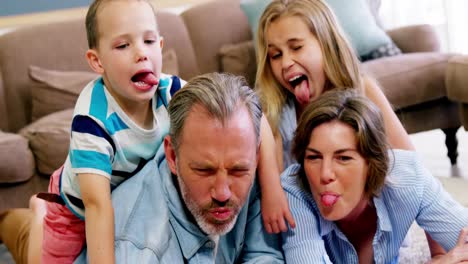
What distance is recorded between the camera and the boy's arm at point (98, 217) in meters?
1.62

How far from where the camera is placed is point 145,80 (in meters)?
1.75

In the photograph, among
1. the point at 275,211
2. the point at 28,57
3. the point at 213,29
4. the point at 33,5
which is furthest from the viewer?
the point at 33,5

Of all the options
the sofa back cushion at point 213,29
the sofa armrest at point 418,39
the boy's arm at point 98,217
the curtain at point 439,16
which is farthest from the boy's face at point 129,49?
the curtain at point 439,16

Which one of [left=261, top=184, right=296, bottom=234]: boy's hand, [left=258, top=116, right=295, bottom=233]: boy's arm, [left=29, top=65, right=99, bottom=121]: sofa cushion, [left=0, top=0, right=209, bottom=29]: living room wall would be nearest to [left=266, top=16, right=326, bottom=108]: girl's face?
[left=258, top=116, right=295, bottom=233]: boy's arm

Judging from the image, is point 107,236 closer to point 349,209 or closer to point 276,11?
point 349,209

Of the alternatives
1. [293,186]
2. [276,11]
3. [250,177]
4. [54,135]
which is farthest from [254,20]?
[250,177]

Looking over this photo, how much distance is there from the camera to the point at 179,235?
5.59 feet

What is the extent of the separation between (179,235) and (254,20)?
219 centimetres

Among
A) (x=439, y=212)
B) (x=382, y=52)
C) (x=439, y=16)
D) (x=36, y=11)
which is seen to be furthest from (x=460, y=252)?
(x=439, y=16)

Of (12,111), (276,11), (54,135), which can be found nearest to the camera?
(276,11)

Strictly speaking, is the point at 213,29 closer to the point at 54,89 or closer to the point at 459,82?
the point at 54,89

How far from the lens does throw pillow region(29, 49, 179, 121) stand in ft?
11.2

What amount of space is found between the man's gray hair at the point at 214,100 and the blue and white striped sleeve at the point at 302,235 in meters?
0.25

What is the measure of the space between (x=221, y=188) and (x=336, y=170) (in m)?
0.34
